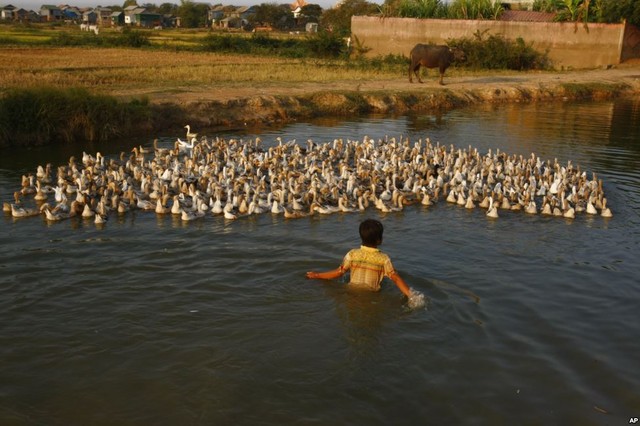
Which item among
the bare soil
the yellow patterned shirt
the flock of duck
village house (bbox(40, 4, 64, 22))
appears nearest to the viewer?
the yellow patterned shirt

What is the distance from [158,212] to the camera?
1340cm

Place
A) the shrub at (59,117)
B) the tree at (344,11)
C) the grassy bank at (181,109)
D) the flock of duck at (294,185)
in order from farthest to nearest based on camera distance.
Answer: the tree at (344,11)
the grassy bank at (181,109)
the shrub at (59,117)
the flock of duck at (294,185)

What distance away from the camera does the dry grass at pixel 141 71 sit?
26547 mm

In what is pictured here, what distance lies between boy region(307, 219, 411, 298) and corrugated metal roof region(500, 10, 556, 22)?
41325 mm

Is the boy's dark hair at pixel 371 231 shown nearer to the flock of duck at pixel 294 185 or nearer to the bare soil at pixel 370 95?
the flock of duck at pixel 294 185

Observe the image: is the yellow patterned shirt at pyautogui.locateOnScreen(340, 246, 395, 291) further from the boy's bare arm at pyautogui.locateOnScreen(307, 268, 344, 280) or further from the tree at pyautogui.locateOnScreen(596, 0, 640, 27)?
the tree at pyautogui.locateOnScreen(596, 0, 640, 27)

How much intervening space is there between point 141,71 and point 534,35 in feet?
82.9

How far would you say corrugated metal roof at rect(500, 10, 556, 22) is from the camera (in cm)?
4631

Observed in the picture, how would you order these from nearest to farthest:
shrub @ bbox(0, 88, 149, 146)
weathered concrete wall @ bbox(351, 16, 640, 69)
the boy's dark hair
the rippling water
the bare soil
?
the rippling water, the boy's dark hair, shrub @ bbox(0, 88, 149, 146), the bare soil, weathered concrete wall @ bbox(351, 16, 640, 69)

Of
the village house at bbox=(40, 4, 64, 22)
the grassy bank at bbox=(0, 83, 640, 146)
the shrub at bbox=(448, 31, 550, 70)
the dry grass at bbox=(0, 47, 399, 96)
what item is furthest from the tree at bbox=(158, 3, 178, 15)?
the grassy bank at bbox=(0, 83, 640, 146)

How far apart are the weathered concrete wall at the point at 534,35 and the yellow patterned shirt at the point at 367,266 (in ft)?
123

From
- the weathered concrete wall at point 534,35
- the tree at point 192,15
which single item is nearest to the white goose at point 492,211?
the weathered concrete wall at point 534,35

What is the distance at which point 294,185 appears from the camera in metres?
14.7

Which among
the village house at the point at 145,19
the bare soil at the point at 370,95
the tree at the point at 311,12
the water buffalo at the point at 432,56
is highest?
→ the tree at the point at 311,12
